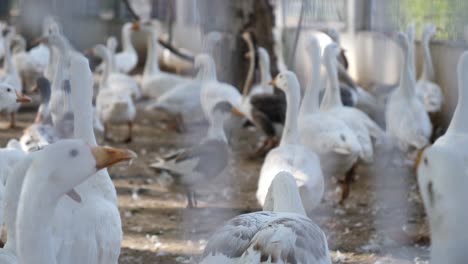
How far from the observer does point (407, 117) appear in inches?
219

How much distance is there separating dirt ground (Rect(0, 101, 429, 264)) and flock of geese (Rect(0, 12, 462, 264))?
170mm

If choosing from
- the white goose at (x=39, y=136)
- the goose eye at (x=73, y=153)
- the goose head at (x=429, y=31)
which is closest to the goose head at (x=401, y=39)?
the goose head at (x=429, y=31)

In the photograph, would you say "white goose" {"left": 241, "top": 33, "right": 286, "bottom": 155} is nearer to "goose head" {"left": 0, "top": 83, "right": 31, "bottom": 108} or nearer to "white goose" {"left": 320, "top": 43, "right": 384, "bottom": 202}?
"white goose" {"left": 320, "top": 43, "right": 384, "bottom": 202}

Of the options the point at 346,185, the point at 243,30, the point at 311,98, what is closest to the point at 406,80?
the point at 311,98

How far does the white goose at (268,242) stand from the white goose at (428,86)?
354 cm

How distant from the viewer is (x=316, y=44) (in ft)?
17.7

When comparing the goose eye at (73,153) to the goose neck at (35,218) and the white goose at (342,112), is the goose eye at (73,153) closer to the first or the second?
the goose neck at (35,218)

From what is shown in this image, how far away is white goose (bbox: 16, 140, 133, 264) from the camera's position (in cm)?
211

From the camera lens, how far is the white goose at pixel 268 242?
2.51 m

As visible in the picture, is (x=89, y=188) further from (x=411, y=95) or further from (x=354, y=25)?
(x=354, y=25)

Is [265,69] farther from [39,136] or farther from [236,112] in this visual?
[39,136]

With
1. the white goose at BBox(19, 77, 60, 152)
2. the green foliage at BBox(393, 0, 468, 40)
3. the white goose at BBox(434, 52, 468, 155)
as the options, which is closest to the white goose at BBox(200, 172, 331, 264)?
the white goose at BBox(434, 52, 468, 155)

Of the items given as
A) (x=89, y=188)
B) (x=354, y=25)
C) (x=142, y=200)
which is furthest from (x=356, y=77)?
(x=89, y=188)

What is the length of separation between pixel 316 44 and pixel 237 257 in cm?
297
